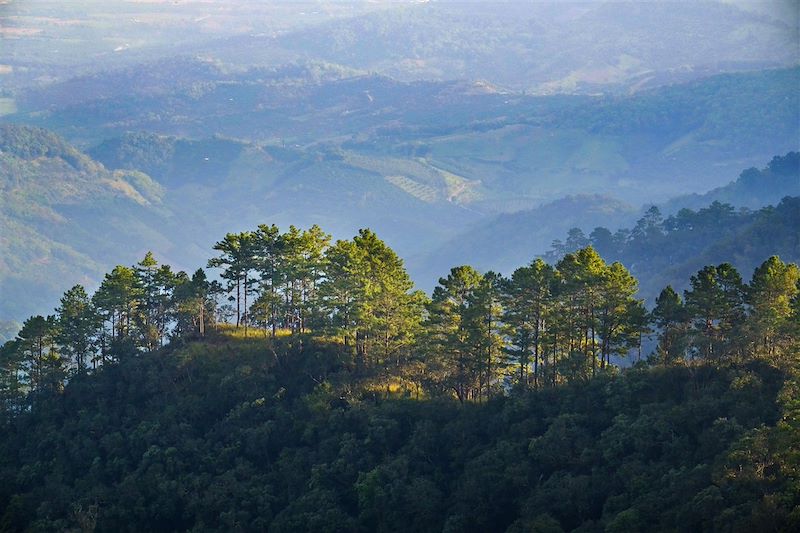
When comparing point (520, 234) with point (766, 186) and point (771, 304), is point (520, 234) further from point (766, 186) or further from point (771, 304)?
point (771, 304)

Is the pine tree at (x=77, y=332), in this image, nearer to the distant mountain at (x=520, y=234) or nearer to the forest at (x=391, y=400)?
the forest at (x=391, y=400)

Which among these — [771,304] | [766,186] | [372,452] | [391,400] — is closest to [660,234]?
[766,186]

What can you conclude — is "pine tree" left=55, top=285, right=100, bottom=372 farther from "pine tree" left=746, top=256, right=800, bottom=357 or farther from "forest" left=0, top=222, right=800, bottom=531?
"pine tree" left=746, top=256, right=800, bottom=357

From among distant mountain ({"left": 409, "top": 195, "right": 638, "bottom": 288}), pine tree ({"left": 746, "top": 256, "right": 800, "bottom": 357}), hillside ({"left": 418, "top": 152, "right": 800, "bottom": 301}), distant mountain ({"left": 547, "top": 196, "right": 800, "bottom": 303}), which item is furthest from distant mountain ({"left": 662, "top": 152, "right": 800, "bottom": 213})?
pine tree ({"left": 746, "top": 256, "right": 800, "bottom": 357})

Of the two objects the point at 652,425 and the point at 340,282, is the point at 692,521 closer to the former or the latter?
the point at 652,425

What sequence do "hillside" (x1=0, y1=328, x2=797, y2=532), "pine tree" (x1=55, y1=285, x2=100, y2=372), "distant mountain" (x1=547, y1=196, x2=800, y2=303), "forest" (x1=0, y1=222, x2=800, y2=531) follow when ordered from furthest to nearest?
"distant mountain" (x1=547, y1=196, x2=800, y2=303) < "pine tree" (x1=55, y1=285, x2=100, y2=372) < "forest" (x1=0, y1=222, x2=800, y2=531) < "hillside" (x1=0, y1=328, x2=797, y2=532)

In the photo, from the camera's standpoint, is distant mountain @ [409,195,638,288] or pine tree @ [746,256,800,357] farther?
distant mountain @ [409,195,638,288]

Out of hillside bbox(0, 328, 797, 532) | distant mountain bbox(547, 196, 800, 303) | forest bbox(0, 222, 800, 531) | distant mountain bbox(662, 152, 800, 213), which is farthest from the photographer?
distant mountain bbox(662, 152, 800, 213)

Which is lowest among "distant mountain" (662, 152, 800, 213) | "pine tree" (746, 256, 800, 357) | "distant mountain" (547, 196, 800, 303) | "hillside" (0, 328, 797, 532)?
"hillside" (0, 328, 797, 532)
